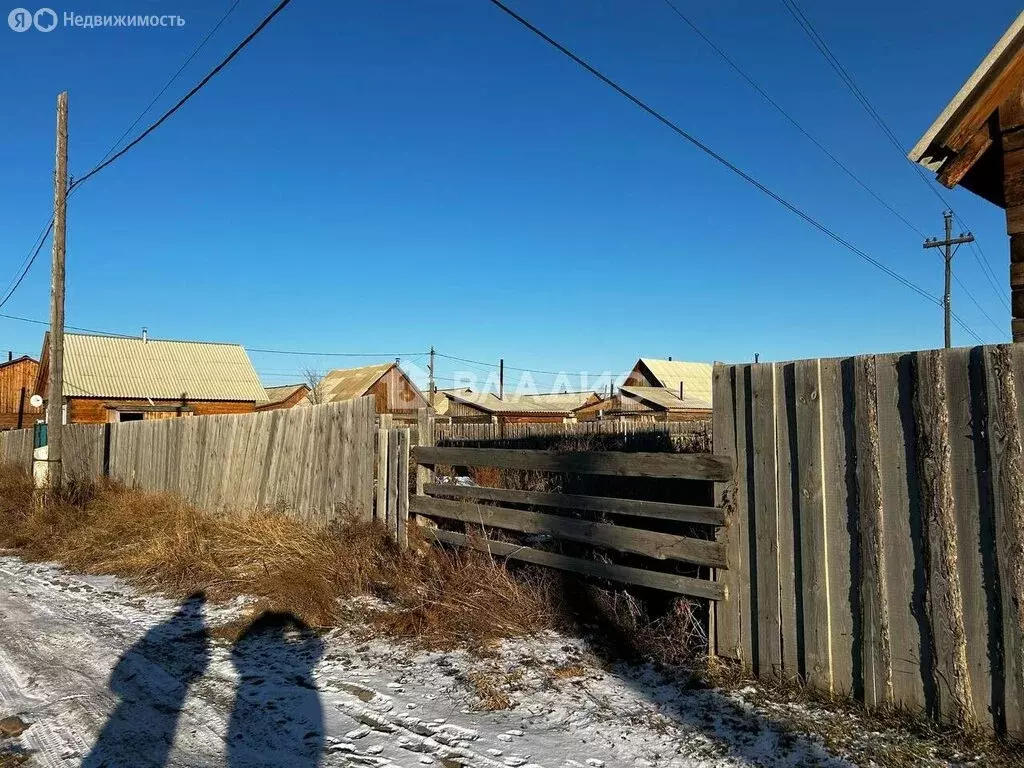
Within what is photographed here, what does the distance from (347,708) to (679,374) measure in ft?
211

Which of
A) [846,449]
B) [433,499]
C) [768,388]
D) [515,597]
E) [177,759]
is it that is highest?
[768,388]

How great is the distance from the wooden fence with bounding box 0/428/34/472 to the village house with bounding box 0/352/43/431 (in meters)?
26.2

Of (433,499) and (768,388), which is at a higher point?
(768,388)

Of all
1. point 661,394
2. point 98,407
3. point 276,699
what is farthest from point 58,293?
point 661,394

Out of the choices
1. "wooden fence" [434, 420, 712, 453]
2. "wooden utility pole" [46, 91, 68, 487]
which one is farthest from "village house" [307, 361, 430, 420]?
"wooden utility pole" [46, 91, 68, 487]

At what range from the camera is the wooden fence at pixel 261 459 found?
28.1 feet

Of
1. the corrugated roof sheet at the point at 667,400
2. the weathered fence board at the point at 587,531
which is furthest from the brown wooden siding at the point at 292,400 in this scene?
the weathered fence board at the point at 587,531

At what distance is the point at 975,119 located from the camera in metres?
5.20

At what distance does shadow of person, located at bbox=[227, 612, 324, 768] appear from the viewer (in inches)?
150

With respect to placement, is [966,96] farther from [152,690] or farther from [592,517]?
[152,690]

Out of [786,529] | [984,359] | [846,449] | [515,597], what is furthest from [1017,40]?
[515,597]

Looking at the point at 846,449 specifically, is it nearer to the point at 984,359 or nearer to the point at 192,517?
the point at 984,359

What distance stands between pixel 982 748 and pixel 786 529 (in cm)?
136

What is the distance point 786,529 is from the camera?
14.2 feet
